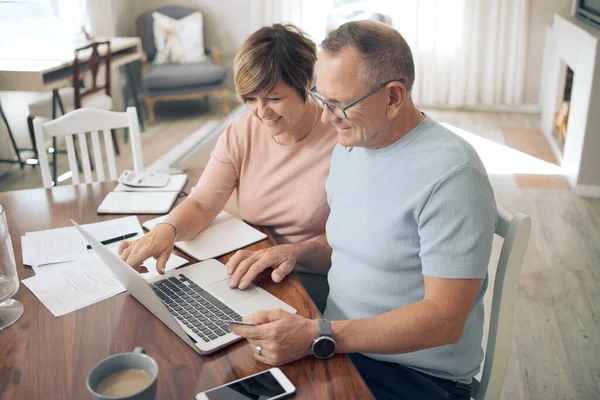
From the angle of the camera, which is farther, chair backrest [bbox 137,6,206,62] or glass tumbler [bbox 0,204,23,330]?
chair backrest [bbox 137,6,206,62]

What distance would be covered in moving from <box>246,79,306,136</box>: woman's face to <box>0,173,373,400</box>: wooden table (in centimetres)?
44

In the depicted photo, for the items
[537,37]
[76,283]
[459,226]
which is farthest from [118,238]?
[537,37]

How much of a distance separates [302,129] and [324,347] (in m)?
0.75

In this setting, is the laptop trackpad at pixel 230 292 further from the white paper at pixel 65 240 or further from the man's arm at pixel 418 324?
the white paper at pixel 65 240

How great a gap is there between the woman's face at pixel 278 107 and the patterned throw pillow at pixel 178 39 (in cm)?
436

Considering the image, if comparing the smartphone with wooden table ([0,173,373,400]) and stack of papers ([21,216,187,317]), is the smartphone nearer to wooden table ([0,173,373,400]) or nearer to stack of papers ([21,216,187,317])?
wooden table ([0,173,373,400])

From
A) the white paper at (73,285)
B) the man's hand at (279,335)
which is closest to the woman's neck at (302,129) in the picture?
the white paper at (73,285)

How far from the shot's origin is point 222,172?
164 centimetres

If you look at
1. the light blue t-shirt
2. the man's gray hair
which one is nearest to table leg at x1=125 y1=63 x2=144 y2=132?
the light blue t-shirt

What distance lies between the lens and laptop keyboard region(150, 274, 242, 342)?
1.09m

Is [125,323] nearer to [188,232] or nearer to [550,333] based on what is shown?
[188,232]

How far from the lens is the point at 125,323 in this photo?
1.13m

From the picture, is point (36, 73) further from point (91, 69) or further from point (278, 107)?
point (278, 107)

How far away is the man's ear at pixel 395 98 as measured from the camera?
112cm
